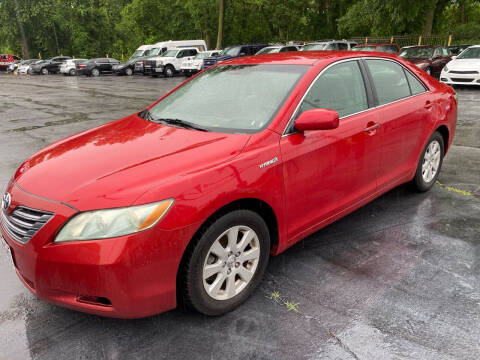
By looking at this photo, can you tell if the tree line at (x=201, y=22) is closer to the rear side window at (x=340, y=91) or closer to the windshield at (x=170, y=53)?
the windshield at (x=170, y=53)

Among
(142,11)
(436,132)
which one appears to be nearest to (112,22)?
(142,11)

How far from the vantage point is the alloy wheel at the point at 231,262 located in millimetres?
2689

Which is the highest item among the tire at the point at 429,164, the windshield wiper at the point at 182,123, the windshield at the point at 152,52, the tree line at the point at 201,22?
the tree line at the point at 201,22

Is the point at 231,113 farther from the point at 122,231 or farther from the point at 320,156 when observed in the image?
the point at 122,231

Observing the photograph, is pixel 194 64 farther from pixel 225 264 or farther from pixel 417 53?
pixel 225 264

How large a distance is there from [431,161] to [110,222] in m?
3.81

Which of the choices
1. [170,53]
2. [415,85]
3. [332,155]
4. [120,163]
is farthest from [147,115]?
[170,53]

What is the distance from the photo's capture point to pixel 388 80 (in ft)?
13.5

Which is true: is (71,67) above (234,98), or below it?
below

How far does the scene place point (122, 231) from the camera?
2303 millimetres

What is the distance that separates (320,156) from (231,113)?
749mm

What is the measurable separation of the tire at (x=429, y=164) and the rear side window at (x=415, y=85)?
1.72 feet

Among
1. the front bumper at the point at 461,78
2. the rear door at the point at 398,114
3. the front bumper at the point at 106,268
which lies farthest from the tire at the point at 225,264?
the front bumper at the point at 461,78

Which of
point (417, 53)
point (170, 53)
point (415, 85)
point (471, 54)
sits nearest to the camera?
point (415, 85)
